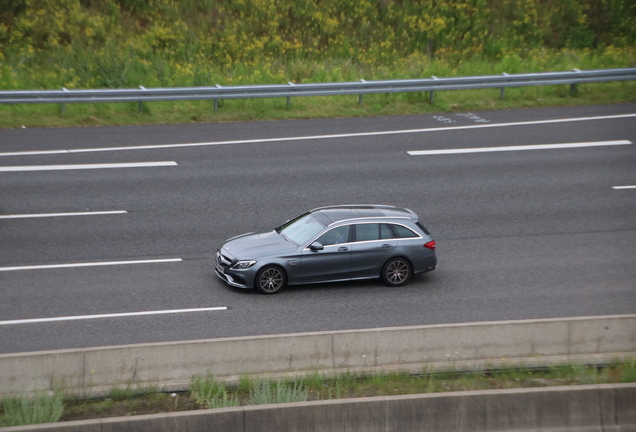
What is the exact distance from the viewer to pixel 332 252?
511 inches

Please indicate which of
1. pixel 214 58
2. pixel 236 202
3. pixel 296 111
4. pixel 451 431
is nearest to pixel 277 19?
pixel 214 58

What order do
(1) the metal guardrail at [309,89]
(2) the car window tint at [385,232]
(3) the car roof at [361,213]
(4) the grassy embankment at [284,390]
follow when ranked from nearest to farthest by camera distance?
(4) the grassy embankment at [284,390] < (2) the car window tint at [385,232] < (3) the car roof at [361,213] < (1) the metal guardrail at [309,89]

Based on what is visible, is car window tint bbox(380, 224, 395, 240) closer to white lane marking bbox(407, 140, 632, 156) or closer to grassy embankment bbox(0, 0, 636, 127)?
white lane marking bbox(407, 140, 632, 156)

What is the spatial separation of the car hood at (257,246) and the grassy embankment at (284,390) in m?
3.80

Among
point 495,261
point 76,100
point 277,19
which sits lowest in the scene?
point 495,261

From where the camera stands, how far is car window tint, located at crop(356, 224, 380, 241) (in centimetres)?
1323

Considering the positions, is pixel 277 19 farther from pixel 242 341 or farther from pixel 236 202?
pixel 242 341

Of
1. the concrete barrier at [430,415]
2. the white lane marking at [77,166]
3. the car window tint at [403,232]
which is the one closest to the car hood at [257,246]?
the car window tint at [403,232]

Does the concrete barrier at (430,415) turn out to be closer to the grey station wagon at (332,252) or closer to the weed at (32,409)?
the weed at (32,409)

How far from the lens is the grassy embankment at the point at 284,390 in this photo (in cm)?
830

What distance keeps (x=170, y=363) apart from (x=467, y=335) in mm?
3837

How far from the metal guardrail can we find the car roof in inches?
355

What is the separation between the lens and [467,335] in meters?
9.95

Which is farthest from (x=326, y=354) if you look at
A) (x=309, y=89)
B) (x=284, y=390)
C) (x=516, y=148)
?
(x=309, y=89)
